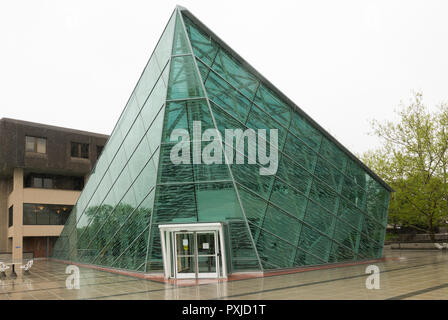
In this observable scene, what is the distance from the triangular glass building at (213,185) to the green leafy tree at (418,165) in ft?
54.8

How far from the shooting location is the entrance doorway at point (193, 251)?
15250 mm

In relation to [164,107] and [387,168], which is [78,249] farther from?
[387,168]

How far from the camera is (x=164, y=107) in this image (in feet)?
55.8

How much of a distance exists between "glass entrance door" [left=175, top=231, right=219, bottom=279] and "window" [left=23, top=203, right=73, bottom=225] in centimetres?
3107

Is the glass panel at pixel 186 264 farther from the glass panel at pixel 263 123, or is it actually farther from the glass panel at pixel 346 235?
the glass panel at pixel 346 235

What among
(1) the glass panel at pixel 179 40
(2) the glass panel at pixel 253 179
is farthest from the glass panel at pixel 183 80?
(2) the glass panel at pixel 253 179

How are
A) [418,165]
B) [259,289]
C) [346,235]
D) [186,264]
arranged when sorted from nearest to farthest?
[259,289] → [186,264] → [346,235] → [418,165]

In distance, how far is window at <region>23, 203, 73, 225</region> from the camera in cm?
4128

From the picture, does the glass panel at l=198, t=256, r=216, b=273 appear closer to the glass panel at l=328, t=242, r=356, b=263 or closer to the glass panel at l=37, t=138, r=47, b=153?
the glass panel at l=328, t=242, r=356, b=263

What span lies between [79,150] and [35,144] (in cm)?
453

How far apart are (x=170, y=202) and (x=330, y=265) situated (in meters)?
8.06

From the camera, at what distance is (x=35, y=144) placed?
4047 centimetres

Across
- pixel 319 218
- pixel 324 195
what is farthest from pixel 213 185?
pixel 324 195

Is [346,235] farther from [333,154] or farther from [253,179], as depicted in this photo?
[253,179]
